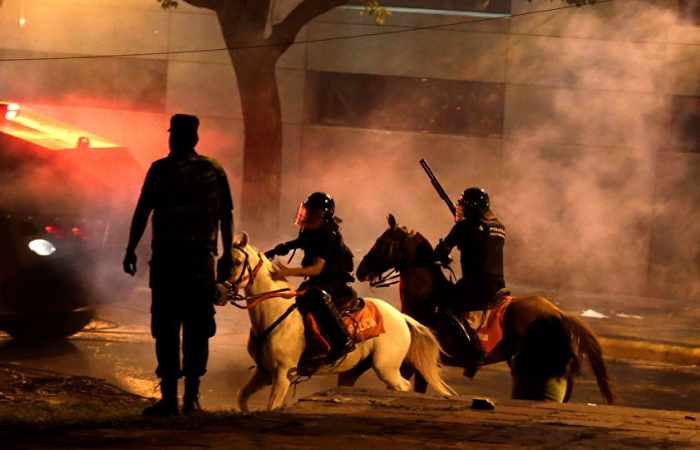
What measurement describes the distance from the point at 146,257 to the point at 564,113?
10.3m

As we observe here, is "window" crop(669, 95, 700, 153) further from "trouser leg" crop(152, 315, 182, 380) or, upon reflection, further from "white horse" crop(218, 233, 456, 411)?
"trouser leg" crop(152, 315, 182, 380)

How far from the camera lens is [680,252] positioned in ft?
72.2

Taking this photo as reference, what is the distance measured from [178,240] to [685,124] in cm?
1627

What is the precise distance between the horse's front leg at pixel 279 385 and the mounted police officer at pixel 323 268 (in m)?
0.41

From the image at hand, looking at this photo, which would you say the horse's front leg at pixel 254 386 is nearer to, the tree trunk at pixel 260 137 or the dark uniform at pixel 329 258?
the dark uniform at pixel 329 258

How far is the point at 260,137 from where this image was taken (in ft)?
63.3

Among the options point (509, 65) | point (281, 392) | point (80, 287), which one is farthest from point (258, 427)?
point (509, 65)

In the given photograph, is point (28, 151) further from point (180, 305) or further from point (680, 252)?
point (680, 252)

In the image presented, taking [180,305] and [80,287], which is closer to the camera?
[180,305]

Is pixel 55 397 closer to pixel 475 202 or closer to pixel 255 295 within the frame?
pixel 255 295

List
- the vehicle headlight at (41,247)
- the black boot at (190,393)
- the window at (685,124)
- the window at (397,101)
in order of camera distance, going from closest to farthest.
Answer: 1. the black boot at (190,393)
2. the vehicle headlight at (41,247)
3. the window at (685,124)
4. the window at (397,101)

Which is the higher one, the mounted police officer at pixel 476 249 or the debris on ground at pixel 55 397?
the mounted police officer at pixel 476 249

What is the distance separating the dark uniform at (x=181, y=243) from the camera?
7188 millimetres

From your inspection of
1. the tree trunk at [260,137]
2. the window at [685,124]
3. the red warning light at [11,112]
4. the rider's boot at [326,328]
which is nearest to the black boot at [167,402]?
the rider's boot at [326,328]
